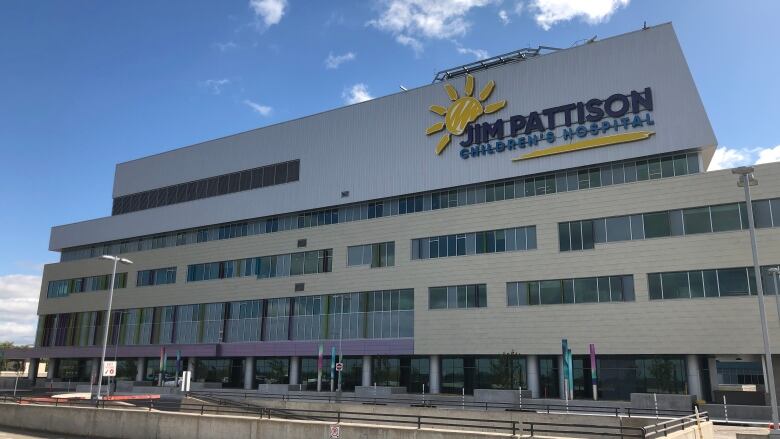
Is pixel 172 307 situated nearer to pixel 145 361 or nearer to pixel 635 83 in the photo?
pixel 145 361

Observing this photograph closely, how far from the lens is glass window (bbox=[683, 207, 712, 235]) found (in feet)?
145

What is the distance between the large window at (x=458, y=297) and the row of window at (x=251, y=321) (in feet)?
7.66

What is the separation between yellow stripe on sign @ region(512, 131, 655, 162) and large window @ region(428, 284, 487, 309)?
444 inches

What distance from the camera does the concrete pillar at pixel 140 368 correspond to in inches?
2906

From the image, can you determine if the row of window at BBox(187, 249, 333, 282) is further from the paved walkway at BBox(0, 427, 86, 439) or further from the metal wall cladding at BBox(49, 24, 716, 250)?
the paved walkway at BBox(0, 427, 86, 439)

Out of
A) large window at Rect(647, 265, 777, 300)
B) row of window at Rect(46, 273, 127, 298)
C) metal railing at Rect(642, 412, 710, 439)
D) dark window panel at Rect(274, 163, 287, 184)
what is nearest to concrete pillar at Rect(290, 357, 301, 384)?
dark window panel at Rect(274, 163, 287, 184)

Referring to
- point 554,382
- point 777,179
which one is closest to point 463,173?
point 554,382

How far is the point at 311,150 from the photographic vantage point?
65750mm

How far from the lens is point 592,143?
1939 inches

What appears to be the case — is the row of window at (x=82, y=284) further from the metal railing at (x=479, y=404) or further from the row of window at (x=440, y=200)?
the metal railing at (x=479, y=404)

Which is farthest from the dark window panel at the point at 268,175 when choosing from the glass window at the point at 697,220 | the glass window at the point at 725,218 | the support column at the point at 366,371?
the glass window at the point at 725,218

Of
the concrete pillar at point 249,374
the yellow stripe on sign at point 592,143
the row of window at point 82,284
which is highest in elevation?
the yellow stripe on sign at point 592,143

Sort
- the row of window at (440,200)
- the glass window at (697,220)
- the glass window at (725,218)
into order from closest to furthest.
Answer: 1. the glass window at (725,218)
2. the glass window at (697,220)
3. the row of window at (440,200)

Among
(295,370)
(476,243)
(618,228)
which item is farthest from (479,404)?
(295,370)
